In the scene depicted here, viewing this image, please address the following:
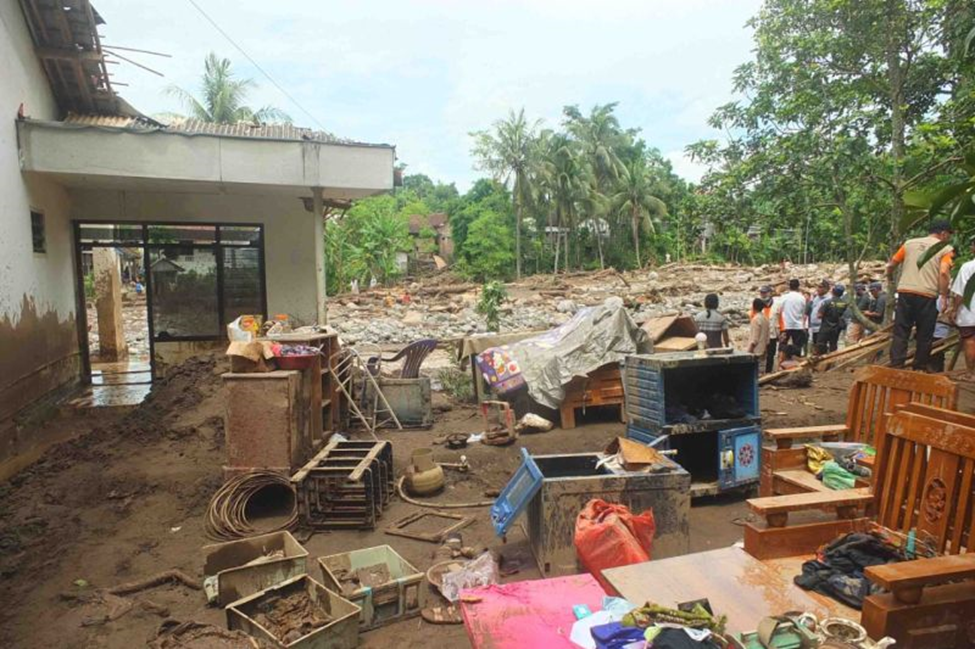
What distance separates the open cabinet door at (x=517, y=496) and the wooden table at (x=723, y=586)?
1054 millimetres

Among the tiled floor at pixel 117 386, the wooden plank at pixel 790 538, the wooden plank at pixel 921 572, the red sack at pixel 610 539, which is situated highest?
the wooden plank at pixel 921 572

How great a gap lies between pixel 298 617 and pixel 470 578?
1038 millimetres

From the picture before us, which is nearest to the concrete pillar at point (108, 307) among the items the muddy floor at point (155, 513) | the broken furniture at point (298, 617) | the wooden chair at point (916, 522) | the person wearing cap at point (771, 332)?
the muddy floor at point (155, 513)

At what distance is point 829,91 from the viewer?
29.3 feet

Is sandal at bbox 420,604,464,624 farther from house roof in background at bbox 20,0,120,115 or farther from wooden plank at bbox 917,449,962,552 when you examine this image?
house roof in background at bbox 20,0,120,115

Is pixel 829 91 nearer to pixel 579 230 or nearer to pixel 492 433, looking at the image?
pixel 492 433

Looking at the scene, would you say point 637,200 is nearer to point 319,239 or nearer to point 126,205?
point 319,239

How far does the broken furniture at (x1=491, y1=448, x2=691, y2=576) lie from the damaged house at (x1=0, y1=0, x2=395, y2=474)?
601 centimetres

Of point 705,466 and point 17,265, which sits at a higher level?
point 17,265

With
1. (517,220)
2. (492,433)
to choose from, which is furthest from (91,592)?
(517,220)

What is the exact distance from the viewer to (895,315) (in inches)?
281

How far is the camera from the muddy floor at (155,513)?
374 centimetres

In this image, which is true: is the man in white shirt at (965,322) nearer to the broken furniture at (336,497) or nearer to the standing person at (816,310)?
the standing person at (816,310)

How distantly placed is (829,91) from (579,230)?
105 ft
